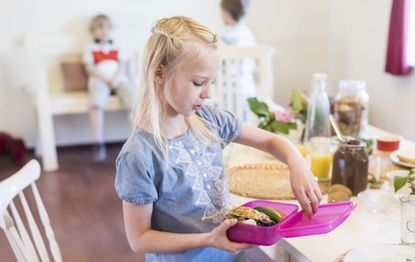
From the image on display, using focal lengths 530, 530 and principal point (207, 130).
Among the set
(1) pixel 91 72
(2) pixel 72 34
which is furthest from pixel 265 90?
(2) pixel 72 34

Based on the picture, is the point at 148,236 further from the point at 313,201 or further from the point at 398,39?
the point at 398,39

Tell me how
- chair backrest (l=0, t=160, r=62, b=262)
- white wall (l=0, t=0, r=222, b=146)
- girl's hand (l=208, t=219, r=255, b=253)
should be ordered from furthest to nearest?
white wall (l=0, t=0, r=222, b=146) → chair backrest (l=0, t=160, r=62, b=262) → girl's hand (l=208, t=219, r=255, b=253)

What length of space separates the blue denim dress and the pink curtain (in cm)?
269

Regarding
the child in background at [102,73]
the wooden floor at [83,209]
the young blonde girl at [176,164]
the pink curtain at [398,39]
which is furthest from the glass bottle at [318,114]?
the child in background at [102,73]

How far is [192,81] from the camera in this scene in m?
1.09

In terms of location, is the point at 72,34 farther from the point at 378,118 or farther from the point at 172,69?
the point at 172,69

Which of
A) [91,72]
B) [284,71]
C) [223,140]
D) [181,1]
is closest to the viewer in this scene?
[223,140]

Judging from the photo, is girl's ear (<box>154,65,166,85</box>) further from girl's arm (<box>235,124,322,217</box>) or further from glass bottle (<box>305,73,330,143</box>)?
glass bottle (<box>305,73,330,143</box>)

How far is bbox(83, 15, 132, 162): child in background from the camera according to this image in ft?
13.1

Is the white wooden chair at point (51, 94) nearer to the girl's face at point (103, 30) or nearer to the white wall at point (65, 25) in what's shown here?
the white wall at point (65, 25)

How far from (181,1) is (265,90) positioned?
5.51 ft

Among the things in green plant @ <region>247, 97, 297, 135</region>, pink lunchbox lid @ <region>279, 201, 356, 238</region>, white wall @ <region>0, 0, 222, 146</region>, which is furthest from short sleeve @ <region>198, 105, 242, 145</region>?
white wall @ <region>0, 0, 222, 146</region>

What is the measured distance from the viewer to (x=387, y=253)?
1.08 meters

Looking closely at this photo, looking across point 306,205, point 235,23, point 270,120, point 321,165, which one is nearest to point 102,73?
point 235,23
